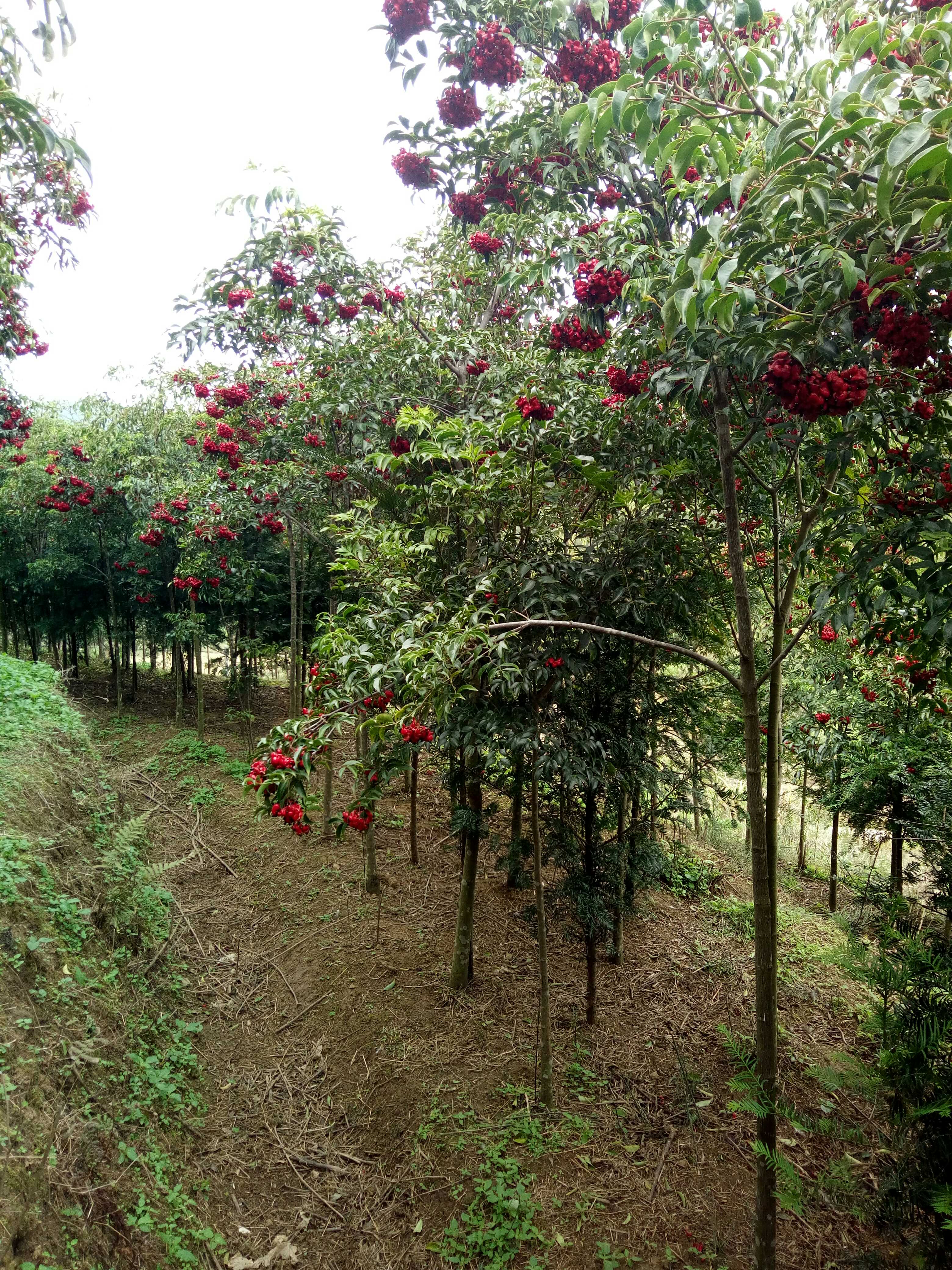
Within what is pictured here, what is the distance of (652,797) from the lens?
4.52m

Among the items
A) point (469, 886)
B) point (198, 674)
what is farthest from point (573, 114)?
point (198, 674)

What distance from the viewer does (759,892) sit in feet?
7.47

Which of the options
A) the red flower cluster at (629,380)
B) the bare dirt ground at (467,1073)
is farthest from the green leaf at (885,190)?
the bare dirt ground at (467,1073)

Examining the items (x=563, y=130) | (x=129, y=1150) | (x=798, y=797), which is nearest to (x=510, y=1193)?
(x=129, y=1150)

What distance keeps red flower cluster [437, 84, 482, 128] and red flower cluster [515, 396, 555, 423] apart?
4.71ft

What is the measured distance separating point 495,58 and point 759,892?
3.38 metres

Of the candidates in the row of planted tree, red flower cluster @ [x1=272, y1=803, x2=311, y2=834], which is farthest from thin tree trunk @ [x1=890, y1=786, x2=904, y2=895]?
red flower cluster @ [x1=272, y1=803, x2=311, y2=834]

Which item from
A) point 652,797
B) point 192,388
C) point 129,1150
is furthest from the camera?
point 192,388

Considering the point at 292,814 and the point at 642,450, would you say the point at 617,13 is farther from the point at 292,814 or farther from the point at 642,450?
the point at 292,814

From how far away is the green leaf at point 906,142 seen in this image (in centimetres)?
123

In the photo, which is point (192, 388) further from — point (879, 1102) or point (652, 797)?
point (879, 1102)

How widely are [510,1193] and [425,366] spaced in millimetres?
4159

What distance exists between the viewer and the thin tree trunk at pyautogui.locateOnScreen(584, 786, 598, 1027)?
364cm

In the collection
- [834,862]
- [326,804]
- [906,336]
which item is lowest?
[834,862]
